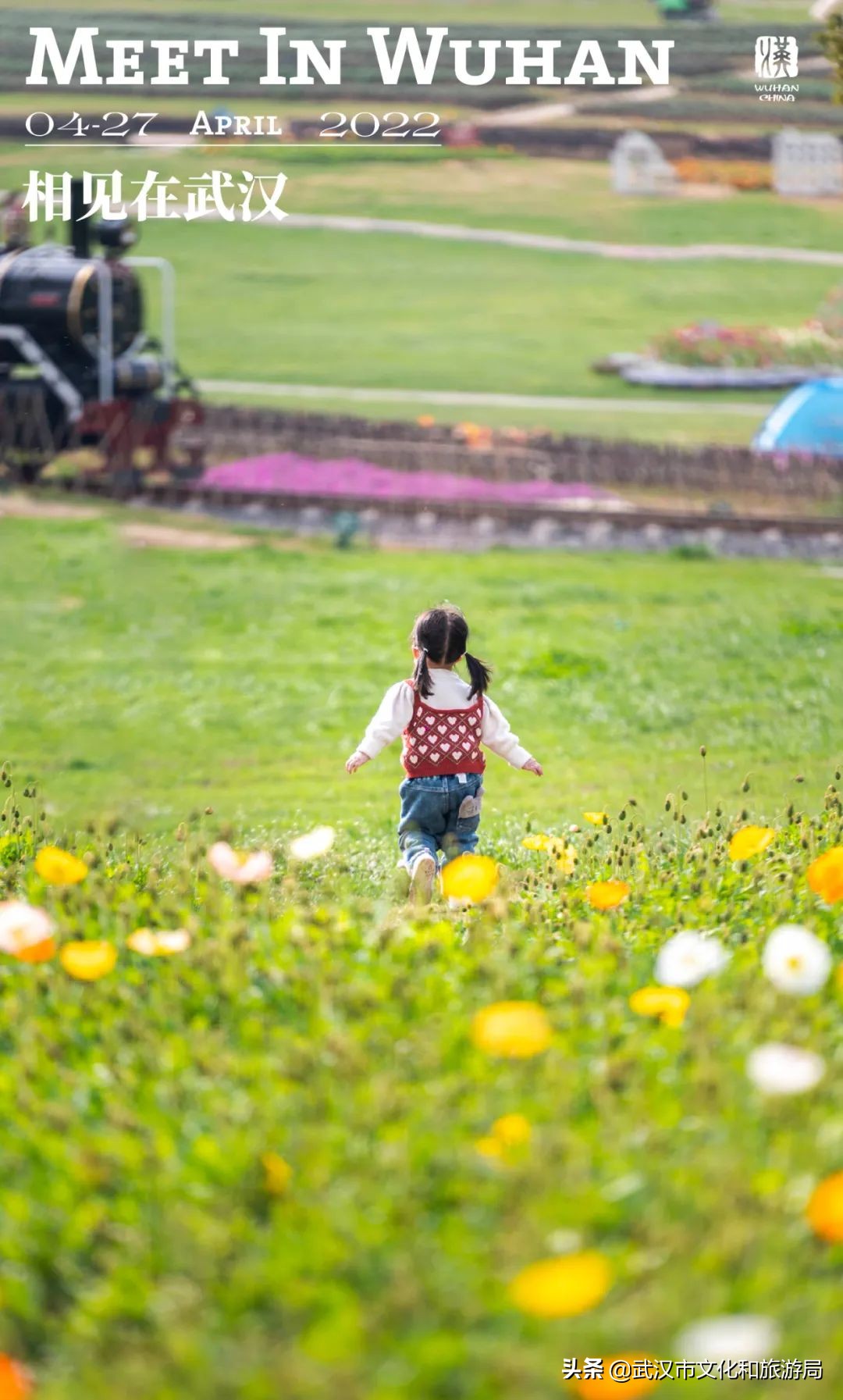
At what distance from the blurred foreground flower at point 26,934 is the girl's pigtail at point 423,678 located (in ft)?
7.38

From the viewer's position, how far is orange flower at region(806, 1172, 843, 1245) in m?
2.46

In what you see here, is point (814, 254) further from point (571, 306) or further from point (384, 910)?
point (384, 910)

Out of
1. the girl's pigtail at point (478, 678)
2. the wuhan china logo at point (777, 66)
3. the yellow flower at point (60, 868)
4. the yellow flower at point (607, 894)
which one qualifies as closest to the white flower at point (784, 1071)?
the yellow flower at point (607, 894)

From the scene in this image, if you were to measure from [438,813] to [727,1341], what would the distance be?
3.45 m

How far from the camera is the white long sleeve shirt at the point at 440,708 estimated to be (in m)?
5.48

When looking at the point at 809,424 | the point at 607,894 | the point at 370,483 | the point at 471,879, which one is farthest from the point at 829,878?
the point at 809,424

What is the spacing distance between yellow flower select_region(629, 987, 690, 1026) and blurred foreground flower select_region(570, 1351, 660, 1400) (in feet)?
3.18

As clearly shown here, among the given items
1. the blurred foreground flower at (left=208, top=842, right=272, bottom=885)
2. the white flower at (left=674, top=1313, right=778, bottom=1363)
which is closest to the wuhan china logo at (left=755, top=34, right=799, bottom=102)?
the blurred foreground flower at (left=208, top=842, right=272, bottom=885)

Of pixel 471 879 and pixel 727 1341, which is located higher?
pixel 471 879

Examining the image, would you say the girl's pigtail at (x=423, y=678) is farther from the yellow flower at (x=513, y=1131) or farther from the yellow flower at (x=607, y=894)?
the yellow flower at (x=513, y=1131)

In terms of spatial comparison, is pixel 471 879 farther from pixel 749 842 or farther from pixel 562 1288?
pixel 562 1288

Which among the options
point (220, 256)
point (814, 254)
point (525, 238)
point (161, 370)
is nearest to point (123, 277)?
point (161, 370)

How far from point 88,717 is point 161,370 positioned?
8998 mm

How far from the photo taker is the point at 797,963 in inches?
124
